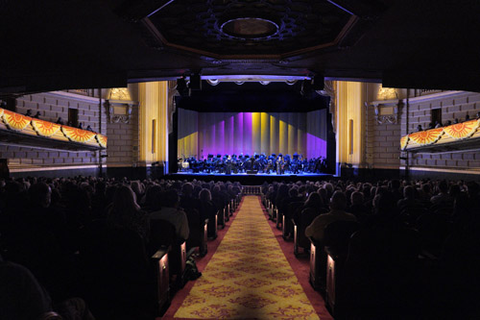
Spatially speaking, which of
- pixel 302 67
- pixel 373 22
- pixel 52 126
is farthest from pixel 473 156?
pixel 52 126

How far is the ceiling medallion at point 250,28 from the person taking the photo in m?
6.19

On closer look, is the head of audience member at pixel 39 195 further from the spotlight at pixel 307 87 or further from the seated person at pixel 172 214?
the spotlight at pixel 307 87

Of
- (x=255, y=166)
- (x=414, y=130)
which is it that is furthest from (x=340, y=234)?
(x=255, y=166)

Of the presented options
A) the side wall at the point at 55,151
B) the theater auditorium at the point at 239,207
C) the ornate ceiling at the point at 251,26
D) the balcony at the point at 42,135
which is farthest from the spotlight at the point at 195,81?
the side wall at the point at 55,151

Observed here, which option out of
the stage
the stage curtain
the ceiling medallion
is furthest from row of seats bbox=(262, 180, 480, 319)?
the stage curtain

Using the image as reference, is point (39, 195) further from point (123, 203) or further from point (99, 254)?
point (99, 254)

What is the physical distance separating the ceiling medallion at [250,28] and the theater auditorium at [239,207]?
51mm

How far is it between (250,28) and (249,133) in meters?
19.8

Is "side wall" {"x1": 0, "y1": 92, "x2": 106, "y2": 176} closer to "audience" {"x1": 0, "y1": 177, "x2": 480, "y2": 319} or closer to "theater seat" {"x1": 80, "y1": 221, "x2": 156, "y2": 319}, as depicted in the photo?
"audience" {"x1": 0, "y1": 177, "x2": 480, "y2": 319}

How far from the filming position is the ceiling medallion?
6.19m

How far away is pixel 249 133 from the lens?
26250mm

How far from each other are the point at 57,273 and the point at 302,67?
712cm

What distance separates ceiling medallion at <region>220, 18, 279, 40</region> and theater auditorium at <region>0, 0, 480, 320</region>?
51 millimetres

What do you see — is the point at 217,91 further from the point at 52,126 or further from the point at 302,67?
the point at 302,67
